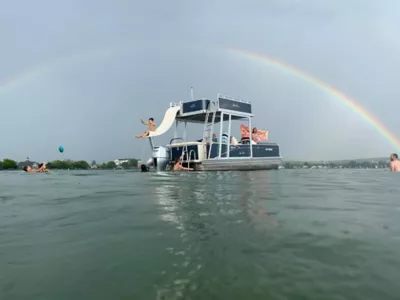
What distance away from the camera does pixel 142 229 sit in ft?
15.3

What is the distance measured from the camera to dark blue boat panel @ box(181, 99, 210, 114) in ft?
112

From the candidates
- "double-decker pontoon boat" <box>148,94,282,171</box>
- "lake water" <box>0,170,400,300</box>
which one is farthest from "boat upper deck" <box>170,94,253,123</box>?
"lake water" <box>0,170,400,300</box>

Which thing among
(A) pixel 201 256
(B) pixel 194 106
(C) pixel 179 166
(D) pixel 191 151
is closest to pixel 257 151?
(D) pixel 191 151

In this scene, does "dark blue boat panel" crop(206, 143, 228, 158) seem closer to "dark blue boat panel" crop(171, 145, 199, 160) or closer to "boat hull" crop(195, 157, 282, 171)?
"boat hull" crop(195, 157, 282, 171)

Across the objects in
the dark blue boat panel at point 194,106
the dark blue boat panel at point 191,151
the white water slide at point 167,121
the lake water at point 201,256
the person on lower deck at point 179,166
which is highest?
the dark blue boat panel at point 194,106

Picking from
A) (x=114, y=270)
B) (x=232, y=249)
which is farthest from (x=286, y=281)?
(x=114, y=270)

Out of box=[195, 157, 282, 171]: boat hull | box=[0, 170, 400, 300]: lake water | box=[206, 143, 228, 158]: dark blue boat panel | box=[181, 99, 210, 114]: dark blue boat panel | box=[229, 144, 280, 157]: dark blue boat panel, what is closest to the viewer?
box=[0, 170, 400, 300]: lake water

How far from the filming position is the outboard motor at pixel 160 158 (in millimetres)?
35438

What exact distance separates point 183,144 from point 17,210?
29.2 meters

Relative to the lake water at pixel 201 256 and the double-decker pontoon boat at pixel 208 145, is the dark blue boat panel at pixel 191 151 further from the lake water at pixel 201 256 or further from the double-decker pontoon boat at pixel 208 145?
the lake water at pixel 201 256

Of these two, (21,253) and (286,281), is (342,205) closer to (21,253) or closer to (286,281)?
(286,281)

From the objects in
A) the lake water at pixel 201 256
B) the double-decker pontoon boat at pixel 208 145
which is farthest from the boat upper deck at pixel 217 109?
the lake water at pixel 201 256

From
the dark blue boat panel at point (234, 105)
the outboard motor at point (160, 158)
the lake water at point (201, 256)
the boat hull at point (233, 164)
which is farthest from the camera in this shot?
the outboard motor at point (160, 158)

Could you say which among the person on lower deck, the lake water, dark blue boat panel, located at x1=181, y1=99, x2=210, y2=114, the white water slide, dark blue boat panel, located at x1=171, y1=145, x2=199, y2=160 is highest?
dark blue boat panel, located at x1=181, y1=99, x2=210, y2=114
